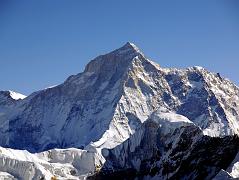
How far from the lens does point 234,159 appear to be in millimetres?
198750

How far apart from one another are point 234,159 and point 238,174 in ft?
50.7

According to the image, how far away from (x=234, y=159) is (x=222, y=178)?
23.0 meters

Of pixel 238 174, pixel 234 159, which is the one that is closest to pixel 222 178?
pixel 238 174

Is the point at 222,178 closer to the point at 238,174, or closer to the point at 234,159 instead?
the point at 238,174

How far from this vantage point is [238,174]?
183500mm

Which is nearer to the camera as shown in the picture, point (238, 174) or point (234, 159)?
point (238, 174)

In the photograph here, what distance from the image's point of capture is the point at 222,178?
177 m

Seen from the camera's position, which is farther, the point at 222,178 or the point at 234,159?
the point at 234,159

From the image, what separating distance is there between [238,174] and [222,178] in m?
8.19
